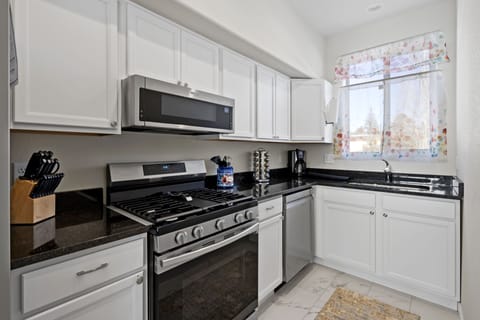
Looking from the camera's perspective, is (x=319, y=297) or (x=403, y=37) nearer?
(x=319, y=297)

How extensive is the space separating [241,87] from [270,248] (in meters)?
1.39

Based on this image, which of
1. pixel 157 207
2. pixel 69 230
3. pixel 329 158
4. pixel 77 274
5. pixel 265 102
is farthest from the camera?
pixel 329 158

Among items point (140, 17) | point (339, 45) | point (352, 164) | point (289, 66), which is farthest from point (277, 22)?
point (352, 164)

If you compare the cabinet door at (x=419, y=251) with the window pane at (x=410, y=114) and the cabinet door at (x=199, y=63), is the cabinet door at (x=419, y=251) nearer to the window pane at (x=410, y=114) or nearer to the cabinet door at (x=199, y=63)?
the window pane at (x=410, y=114)

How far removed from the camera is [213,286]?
1.42 metres

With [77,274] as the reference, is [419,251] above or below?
below

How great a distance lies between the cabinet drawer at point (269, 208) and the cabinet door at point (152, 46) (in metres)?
1.11

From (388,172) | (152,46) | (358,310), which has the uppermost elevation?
(152,46)

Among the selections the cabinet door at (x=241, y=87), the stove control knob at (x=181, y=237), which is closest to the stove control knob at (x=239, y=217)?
the stove control knob at (x=181, y=237)

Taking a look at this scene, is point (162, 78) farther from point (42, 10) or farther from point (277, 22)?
point (277, 22)

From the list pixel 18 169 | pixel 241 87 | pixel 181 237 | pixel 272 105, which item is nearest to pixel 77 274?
pixel 181 237

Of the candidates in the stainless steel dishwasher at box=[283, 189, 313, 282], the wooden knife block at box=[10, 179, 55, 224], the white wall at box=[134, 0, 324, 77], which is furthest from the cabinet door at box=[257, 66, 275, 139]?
the wooden knife block at box=[10, 179, 55, 224]

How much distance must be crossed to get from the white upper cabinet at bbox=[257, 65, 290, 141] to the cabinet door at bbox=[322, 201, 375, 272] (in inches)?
36.9

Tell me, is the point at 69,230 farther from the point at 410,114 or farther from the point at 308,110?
the point at 410,114
